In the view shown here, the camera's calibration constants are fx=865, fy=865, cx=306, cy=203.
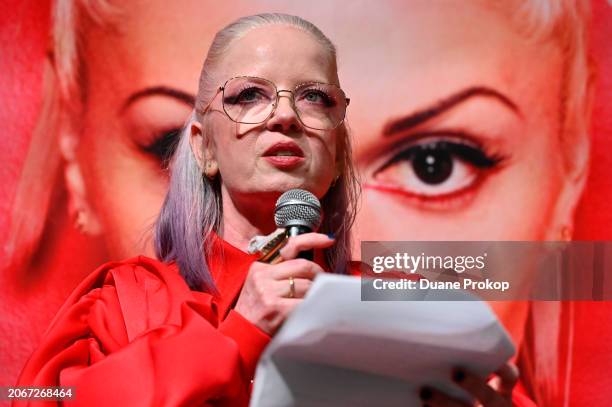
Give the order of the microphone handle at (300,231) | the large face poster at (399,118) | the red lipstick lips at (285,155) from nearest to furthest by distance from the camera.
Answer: the microphone handle at (300,231)
the red lipstick lips at (285,155)
the large face poster at (399,118)

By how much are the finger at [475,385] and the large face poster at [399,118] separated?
3.37 feet

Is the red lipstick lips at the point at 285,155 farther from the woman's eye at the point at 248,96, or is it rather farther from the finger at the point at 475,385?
the finger at the point at 475,385

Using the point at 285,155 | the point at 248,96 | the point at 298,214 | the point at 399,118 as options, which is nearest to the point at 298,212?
the point at 298,214

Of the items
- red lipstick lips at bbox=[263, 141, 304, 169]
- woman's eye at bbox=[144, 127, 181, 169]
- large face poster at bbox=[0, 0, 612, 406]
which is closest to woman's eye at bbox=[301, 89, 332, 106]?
red lipstick lips at bbox=[263, 141, 304, 169]

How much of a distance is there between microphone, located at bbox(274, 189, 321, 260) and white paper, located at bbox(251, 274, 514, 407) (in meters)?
0.21

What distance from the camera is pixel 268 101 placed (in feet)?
5.25

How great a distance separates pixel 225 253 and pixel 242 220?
0.26 ft

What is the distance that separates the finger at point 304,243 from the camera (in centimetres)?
122

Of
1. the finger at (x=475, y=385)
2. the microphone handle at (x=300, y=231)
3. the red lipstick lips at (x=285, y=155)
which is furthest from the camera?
the red lipstick lips at (x=285, y=155)

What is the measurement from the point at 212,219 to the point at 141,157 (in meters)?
0.64

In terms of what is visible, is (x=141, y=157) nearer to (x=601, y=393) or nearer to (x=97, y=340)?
(x=97, y=340)

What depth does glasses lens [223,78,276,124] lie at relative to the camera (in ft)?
5.23

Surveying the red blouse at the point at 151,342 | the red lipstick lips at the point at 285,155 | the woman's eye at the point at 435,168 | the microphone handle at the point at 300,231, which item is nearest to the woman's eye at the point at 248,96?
the red lipstick lips at the point at 285,155

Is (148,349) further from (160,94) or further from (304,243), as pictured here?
(160,94)
